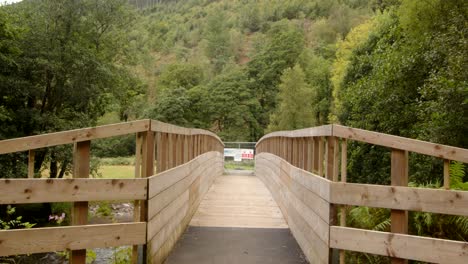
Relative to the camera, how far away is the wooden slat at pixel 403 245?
10.8ft

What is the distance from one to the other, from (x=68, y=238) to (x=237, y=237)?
326 cm

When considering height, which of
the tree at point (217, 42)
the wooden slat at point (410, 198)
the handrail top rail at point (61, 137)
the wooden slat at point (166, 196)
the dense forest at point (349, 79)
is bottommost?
the wooden slat at point (166, 196)

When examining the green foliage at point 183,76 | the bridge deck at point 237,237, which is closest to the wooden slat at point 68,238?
the bridge deck at point 237,237

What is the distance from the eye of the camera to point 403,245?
3479mm

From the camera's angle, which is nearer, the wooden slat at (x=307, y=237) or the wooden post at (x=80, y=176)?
the wooden post at (x=80, y=176)

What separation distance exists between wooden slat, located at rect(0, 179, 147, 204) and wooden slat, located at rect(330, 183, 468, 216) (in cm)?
180

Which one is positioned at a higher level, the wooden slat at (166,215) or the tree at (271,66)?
the tree at (271,66)

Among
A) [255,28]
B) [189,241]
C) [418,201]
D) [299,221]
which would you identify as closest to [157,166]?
[189,241]

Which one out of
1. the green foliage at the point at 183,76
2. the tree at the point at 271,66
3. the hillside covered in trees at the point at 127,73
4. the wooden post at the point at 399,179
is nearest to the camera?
the wooden post at the point at 399,179

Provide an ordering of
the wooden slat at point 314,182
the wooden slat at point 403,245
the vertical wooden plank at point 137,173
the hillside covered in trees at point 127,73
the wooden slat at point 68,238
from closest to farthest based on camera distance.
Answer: the wooden slat at point 68,238 < the wooden slat at point 403,245 < the vertical wooden plank at point 137,173 < the wooden slat at point 314,182 < the hillside covered in trees at point 127,73

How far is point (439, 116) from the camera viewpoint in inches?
412

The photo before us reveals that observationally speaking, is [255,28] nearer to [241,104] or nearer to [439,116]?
[241,104]

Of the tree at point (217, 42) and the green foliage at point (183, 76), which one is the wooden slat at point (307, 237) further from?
the tree at point (217, 42)

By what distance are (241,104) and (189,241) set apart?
52511 mm
